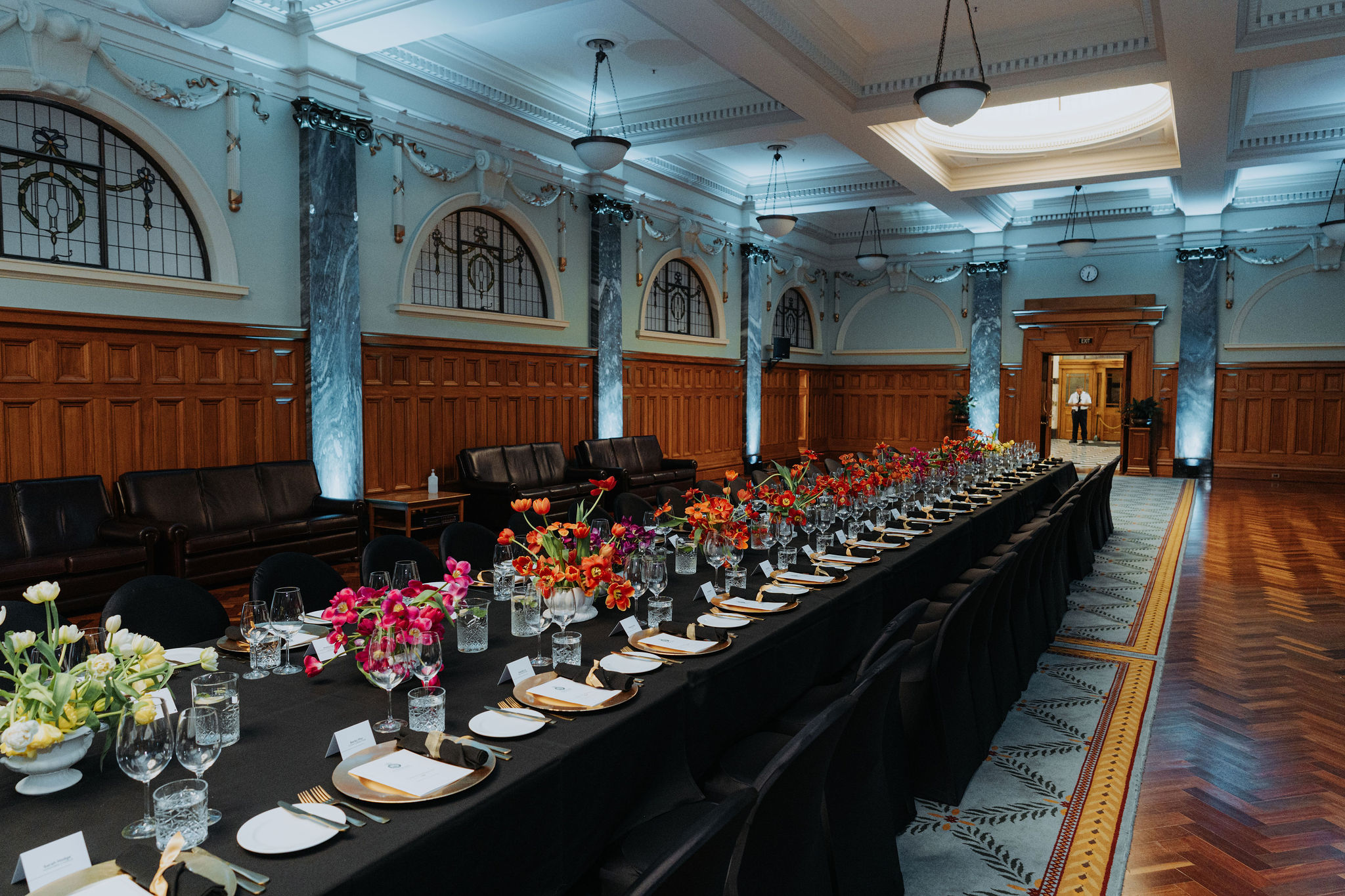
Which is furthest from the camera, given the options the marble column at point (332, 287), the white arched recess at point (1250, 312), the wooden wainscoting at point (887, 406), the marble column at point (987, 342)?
the wooden wainscoting at point (887, 406)

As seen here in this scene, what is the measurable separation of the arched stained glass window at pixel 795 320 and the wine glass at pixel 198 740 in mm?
14567

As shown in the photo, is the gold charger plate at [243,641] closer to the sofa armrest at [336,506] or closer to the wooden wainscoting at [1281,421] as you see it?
the sofa armrest at [336,506]

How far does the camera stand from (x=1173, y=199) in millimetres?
13594

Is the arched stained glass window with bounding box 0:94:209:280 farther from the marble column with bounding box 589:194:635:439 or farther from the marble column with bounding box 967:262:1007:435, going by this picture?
→ the marble column with bounding box 967:262:1007:435

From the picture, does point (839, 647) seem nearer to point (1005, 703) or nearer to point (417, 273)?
point (1005, 703)

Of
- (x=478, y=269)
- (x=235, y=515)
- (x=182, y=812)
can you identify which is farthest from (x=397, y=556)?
(x=478, y=269)

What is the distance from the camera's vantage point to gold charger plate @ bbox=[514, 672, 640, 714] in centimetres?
216

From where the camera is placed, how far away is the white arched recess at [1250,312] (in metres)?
14.0

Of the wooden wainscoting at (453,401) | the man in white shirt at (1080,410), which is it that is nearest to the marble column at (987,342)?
the wooden wainscoting at (453,401)

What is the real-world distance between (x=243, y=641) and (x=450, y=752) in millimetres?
1141

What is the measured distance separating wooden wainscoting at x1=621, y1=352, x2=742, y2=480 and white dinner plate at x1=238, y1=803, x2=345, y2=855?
32.9 ft

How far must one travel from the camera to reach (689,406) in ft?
43.3

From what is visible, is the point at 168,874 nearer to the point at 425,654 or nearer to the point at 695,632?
the point at 425,654

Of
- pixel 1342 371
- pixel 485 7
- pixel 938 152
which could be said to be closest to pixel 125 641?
pixel 485 7
